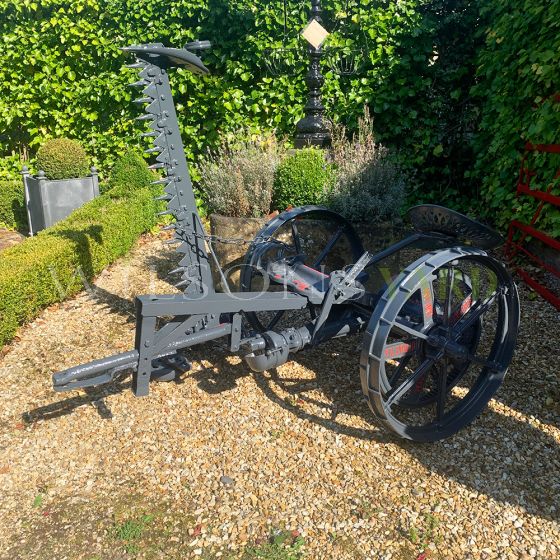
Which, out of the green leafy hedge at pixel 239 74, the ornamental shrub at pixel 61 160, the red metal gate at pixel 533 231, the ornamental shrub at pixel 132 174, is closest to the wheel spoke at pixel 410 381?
the red metal gate at pixel 533 231

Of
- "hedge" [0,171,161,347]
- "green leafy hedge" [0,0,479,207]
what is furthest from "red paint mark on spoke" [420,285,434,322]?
"green leafy hedge" [0,0,479,207]

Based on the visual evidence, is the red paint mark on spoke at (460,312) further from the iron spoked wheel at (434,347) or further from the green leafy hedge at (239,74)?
the green leafy hedge at (239,74)

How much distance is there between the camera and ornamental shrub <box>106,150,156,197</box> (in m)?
7.01

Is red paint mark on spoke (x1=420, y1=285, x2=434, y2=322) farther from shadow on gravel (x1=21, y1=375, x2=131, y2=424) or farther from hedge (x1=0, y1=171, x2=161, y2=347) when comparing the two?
hedge (x1=0, y1=171, x2=161, y2=347)

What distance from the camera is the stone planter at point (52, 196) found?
7.14 metres

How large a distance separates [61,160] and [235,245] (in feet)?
13.9

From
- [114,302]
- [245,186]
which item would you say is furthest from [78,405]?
[245,186]

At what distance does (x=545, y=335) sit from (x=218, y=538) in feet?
9.74

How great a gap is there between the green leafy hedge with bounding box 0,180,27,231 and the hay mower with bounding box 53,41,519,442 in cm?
586

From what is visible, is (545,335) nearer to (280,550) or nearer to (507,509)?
(507,509)

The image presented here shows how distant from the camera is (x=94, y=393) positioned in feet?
11.2

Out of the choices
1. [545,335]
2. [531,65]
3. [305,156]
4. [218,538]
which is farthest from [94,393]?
[531,65]

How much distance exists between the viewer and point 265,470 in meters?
2.77

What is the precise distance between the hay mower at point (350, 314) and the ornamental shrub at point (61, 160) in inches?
201
